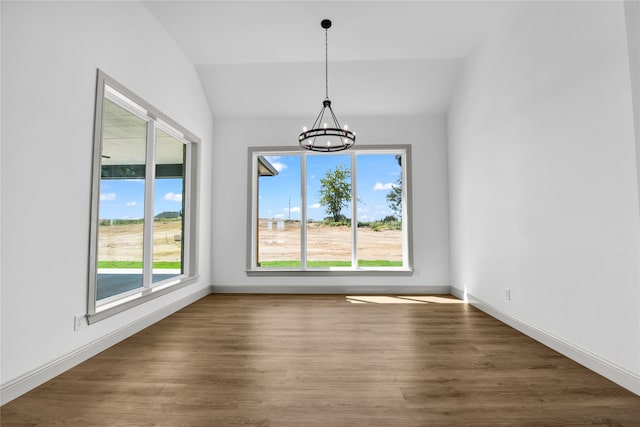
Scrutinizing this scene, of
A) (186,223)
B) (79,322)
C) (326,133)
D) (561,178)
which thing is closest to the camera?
(79,322)

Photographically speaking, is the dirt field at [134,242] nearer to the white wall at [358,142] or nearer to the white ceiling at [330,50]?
the white wall at [358,142]

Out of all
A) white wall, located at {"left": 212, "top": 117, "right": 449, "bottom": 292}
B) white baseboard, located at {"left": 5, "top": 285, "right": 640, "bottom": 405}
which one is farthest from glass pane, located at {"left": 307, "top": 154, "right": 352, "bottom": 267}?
white baseboard, located at {"left": 5, "top": 285, "right": 640, "bottom": 405}

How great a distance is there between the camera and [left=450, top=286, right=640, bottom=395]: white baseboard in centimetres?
211

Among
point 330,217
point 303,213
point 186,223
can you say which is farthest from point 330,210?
point 186,223

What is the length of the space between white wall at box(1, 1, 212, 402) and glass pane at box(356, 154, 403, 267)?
3695 mm

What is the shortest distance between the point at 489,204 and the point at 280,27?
3329 millimetres

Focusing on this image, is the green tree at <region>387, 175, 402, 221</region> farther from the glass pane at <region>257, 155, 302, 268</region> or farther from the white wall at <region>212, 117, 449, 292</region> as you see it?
the glass pane at <region>257, 155, 302, 268</region>

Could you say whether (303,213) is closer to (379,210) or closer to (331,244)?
(331,244)

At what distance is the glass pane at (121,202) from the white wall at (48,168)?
0.36 m

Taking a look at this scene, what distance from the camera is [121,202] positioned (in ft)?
10.9

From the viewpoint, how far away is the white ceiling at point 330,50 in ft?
12.2

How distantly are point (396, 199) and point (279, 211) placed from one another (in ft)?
6.70

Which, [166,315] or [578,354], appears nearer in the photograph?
[578,354]

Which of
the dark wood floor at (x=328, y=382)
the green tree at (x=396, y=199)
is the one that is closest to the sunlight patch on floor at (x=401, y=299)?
the dark wood floor at (x=328, y=382)
